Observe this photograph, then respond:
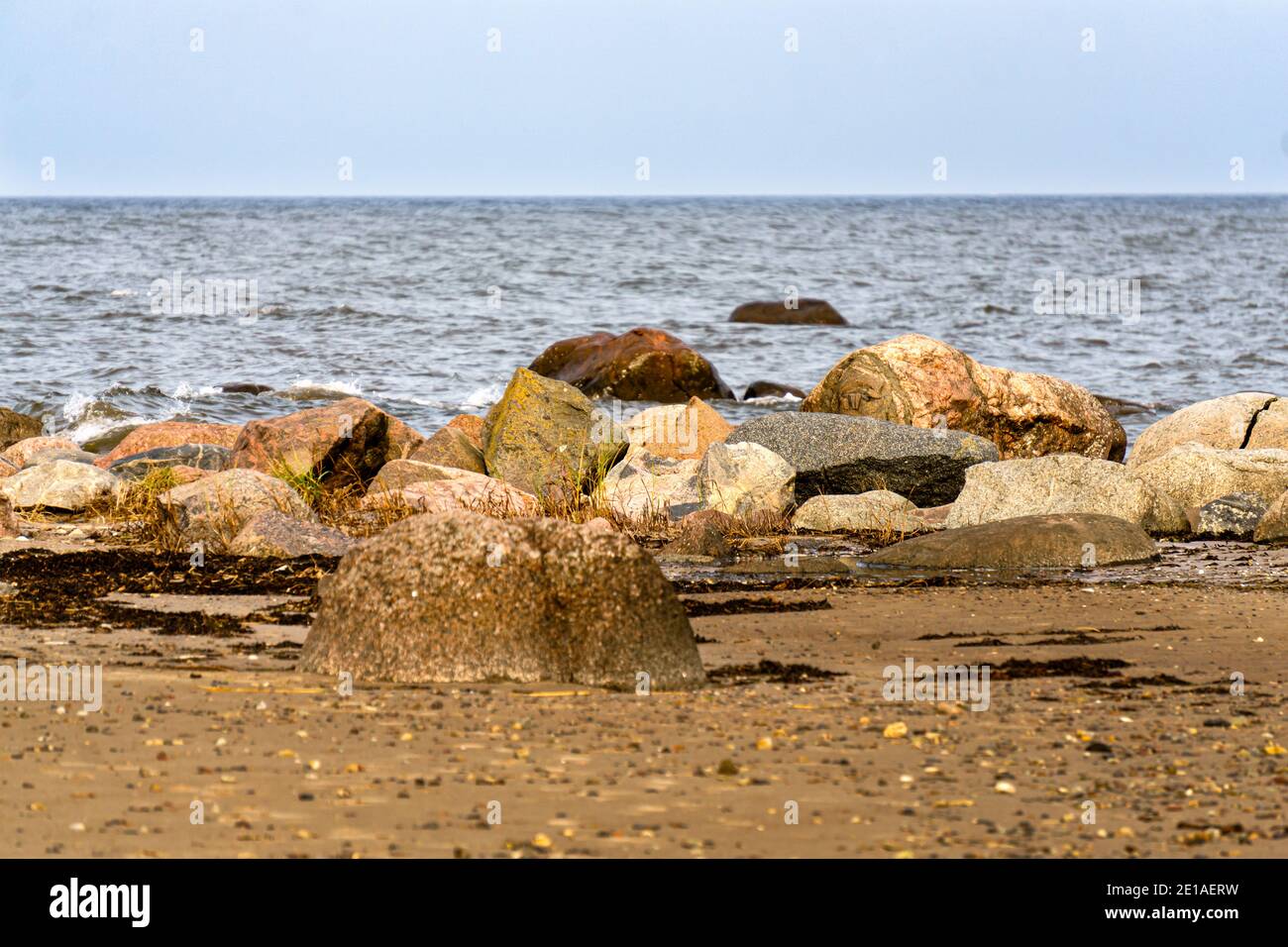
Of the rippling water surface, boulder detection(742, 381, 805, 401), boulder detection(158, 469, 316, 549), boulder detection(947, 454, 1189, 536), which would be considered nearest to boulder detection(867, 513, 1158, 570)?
boulder detection(947, 454, 1189, 536)

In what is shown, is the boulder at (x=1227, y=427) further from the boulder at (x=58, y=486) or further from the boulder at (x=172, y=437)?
the boulder at (x=58, y=486)

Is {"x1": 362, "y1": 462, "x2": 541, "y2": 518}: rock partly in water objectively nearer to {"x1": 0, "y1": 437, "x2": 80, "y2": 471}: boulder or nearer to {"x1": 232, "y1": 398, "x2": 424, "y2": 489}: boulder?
{"x1": 232, "y1": 398, "x2": 424, "y2": 489}: boulder

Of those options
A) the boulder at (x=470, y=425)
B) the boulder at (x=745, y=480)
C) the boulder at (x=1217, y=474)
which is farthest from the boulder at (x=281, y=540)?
the boulder at (x=1217, y=474)

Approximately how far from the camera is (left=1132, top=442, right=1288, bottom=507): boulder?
512 inches

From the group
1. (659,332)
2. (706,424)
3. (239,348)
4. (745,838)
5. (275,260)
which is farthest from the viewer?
(275,260)

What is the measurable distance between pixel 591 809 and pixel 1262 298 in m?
37.9

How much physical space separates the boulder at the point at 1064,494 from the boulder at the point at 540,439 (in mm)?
3469

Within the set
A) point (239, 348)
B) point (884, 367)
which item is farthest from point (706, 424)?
point (239, 348)

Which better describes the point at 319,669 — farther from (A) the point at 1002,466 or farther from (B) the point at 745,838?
(A) the point at 1002,466

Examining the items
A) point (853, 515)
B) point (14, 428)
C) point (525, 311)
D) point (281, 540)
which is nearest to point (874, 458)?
point (853, 515)

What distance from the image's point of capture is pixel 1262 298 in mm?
38875

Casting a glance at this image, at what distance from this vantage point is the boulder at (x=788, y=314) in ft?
107

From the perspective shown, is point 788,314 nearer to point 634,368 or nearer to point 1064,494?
point 634,368

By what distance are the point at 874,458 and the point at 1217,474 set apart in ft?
9.09
